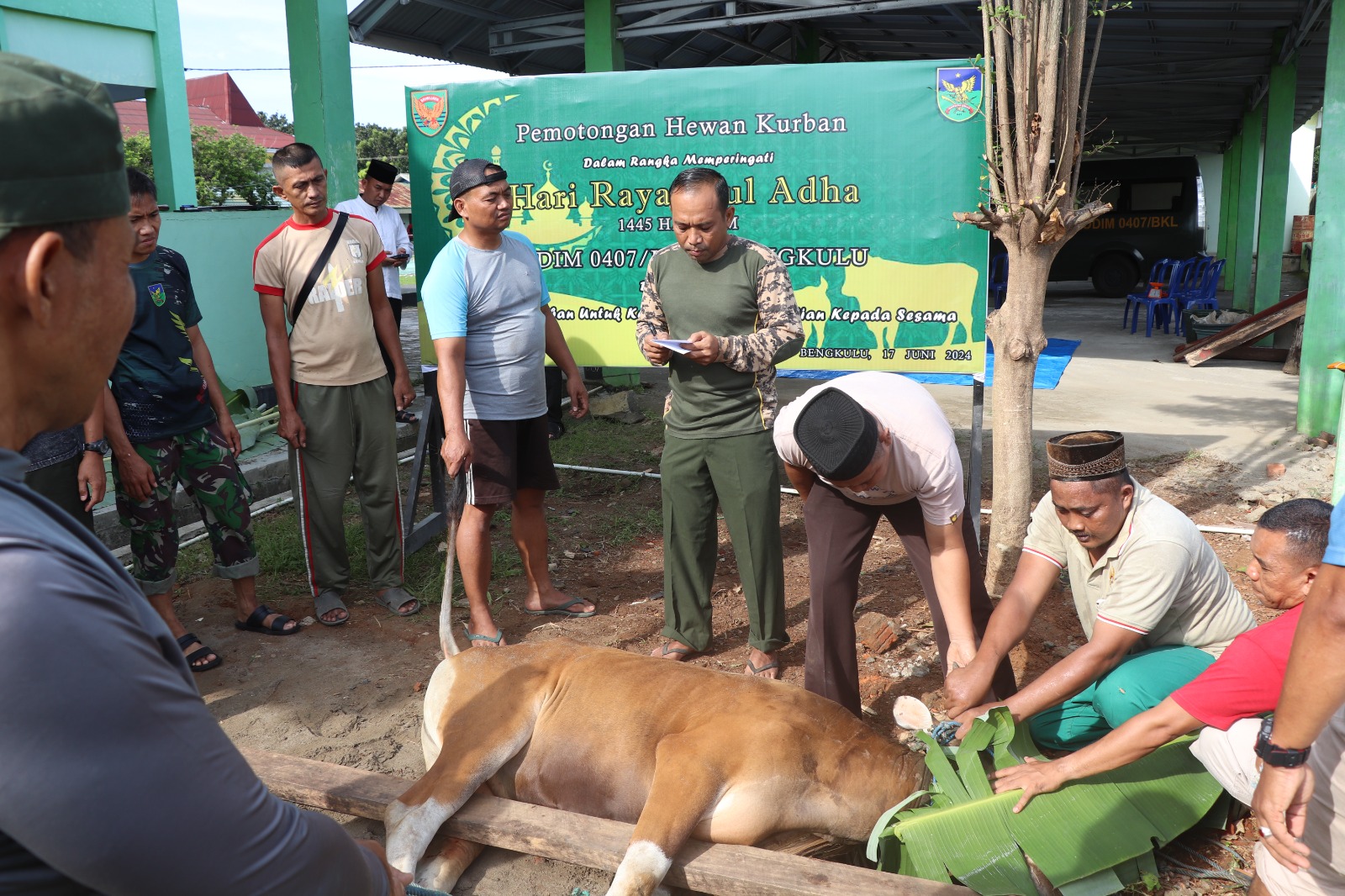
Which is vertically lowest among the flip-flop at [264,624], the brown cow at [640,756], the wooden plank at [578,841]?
the flip-flop at [264,624]

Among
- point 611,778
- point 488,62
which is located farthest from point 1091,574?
point 488,62

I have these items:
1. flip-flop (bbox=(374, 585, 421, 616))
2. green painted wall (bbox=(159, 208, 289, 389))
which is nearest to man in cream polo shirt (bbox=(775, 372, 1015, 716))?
flip-flop (bbox=(374, 585, 421, 616))

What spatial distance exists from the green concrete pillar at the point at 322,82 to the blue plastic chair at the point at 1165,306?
38.1 feet

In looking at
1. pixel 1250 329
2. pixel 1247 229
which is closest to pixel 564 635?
pixel 1250 329

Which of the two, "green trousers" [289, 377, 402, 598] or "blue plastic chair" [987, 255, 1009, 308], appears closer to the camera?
→ "green trousers" [289, 377, 402, 598]

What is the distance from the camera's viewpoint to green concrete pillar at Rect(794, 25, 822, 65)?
13844mm

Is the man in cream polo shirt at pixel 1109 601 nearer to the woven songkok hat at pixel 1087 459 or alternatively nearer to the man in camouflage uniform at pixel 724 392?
the woven songkok hat at pixel 1087 459

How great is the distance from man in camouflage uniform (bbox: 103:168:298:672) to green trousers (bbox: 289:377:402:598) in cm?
39

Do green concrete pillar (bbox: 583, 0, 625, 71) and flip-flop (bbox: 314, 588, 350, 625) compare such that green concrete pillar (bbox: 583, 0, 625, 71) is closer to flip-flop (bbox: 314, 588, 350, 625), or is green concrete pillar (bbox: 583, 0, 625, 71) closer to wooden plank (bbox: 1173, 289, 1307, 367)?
flip-flop (bbox: 314, 588, 350, 625)

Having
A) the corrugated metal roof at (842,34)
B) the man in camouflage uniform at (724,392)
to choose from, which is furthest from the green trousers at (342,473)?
the corrugated metal roof at (842,34)

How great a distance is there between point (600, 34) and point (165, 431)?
7573 millimetres

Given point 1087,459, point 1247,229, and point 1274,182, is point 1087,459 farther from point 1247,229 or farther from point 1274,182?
point 1247,229

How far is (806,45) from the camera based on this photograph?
13977 millimetres

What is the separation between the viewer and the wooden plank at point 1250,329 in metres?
11.7
